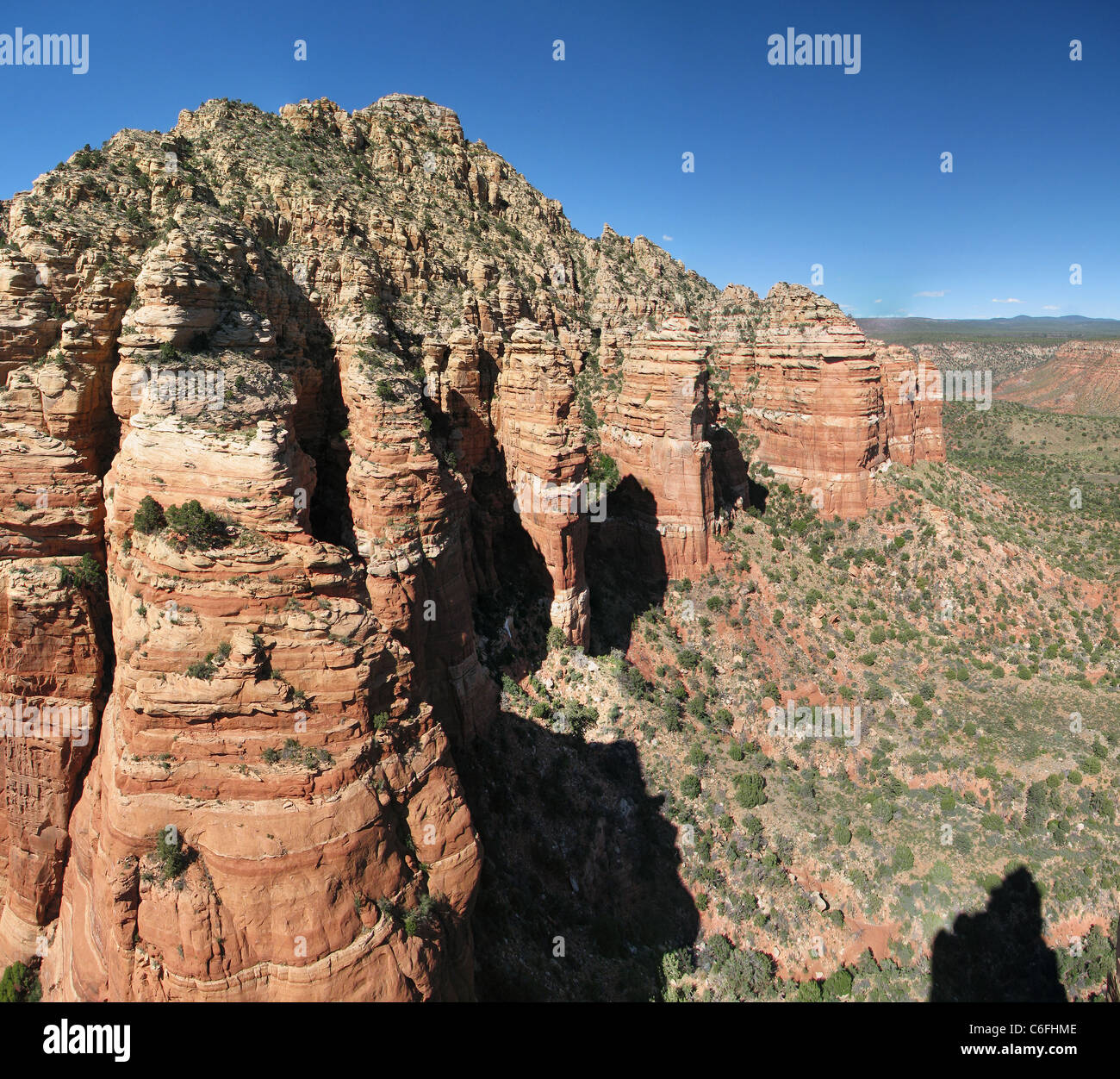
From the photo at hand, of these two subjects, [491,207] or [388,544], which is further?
[491,207]

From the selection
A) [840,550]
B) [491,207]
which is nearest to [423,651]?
[840,550]

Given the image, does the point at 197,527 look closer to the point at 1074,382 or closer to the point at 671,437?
the point at 671,437

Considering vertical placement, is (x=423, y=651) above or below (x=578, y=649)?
above

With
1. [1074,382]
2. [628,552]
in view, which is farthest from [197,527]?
[1074,382]

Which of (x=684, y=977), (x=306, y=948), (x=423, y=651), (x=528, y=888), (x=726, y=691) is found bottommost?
(x=684, y=977)

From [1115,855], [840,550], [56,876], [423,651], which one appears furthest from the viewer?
[840,550]

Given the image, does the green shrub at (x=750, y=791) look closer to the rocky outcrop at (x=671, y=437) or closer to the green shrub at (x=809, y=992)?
the green shrub at (x=809, y=992)
